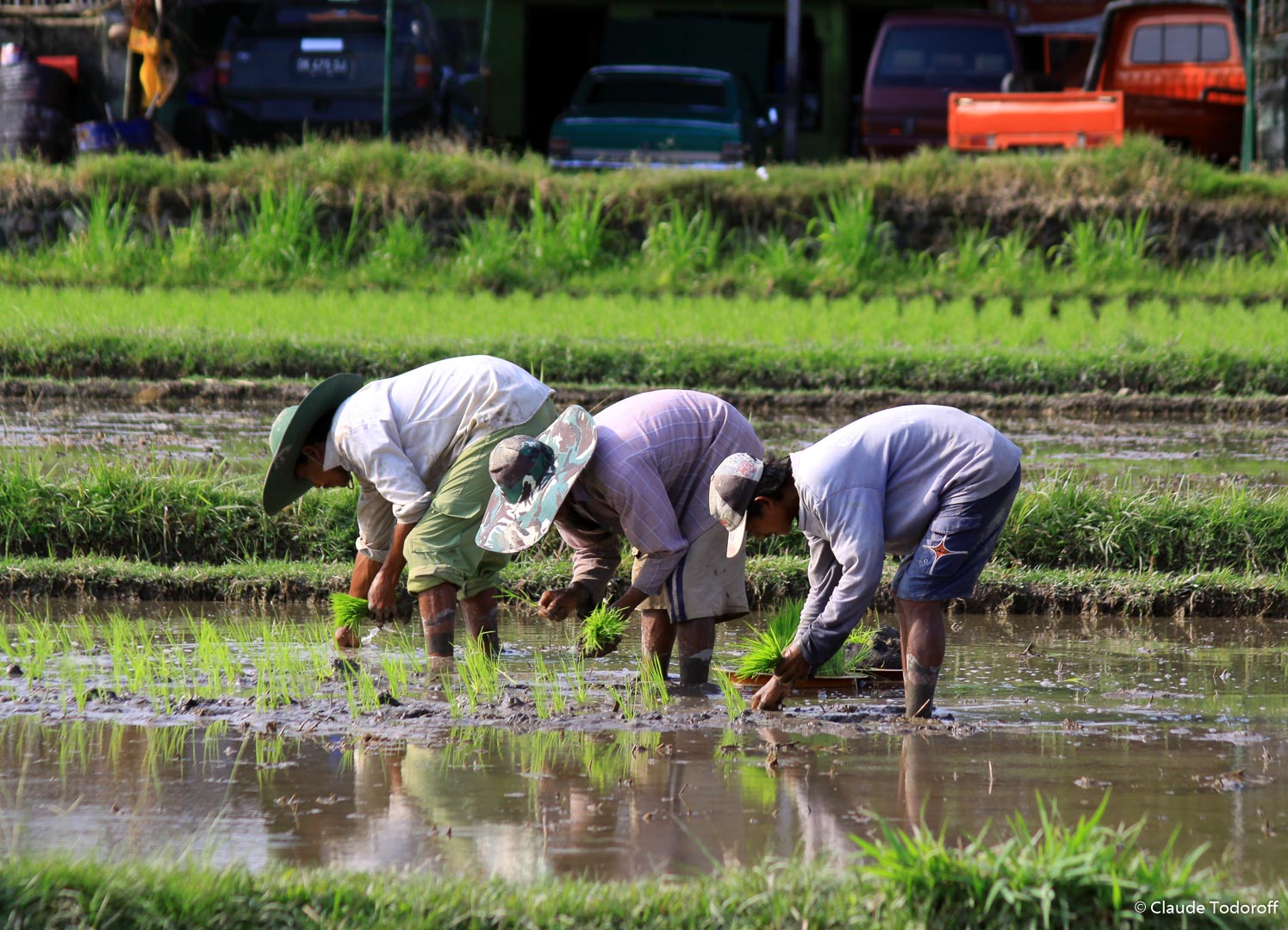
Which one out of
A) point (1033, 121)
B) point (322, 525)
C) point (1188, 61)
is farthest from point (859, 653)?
point (1188, 61)

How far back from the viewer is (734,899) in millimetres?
3225

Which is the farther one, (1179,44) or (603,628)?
(1179,44)

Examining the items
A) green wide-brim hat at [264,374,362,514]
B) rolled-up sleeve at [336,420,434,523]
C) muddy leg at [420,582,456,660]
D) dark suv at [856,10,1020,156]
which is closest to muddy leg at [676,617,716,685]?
muddy leg at [420,582,456,660]

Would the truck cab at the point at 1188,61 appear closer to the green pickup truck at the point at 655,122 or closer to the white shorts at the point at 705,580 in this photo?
the green pickup truck at the point at 655,122

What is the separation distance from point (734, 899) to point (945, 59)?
14.4m

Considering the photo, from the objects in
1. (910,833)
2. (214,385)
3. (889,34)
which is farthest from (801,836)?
(889,34)

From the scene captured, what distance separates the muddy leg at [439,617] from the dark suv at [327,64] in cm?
1064

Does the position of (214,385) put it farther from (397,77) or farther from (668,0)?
(668,0)

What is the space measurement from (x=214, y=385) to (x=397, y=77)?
19.0ft

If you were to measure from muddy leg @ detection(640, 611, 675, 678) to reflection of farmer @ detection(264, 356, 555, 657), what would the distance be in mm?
601

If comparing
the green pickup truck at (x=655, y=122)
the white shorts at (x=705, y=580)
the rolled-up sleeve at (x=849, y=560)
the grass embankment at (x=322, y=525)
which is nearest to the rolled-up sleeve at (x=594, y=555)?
the white shorts at (x=705, y=580)

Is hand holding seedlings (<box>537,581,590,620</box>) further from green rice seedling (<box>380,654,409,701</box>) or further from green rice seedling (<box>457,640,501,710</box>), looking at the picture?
green rice seedling (<box>380,654,409,701</box>)

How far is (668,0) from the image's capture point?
19906 millimetres

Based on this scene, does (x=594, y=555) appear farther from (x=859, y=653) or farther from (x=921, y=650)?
(x=921, y=650)
